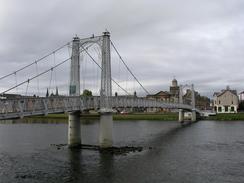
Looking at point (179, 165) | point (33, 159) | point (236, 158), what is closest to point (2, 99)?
point (33, 159)

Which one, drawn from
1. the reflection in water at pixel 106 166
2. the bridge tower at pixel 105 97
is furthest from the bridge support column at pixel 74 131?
the reflection in water at pixel 106 166

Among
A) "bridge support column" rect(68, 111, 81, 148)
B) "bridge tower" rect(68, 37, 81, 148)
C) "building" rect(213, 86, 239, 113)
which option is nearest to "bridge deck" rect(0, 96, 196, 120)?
"bridge tower" rect(68, 37, 81, 148)

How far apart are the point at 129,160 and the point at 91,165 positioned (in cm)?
555

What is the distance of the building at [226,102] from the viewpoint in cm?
17588

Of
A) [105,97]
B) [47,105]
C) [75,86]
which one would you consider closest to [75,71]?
[75,86]

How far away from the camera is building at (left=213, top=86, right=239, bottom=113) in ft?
577

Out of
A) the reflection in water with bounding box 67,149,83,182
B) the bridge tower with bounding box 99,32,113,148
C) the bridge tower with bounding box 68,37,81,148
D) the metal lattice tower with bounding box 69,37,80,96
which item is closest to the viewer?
the reflection in water with bounding box 67,149,83,182

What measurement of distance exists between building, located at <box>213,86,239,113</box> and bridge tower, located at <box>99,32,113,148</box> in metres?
134

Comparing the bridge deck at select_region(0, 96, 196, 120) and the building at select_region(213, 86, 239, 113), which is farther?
the building at select_region(213, 86, 239, 113)

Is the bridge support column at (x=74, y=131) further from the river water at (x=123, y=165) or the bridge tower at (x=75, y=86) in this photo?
the river water at (x=123, y=165)

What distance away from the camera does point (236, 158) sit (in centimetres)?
4634

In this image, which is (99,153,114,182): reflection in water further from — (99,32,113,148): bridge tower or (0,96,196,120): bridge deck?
(0,96,196,120): bridge deck

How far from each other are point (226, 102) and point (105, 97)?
5340 inches

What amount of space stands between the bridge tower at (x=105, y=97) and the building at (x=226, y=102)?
134 meters
